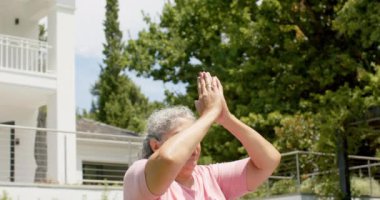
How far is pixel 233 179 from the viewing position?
11.3 feet

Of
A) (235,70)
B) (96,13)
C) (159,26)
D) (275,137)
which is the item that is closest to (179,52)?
(159,26)

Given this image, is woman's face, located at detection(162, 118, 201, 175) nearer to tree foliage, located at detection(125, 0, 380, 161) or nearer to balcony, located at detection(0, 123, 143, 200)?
balcony, located at detection(0, 123, 143, 200)

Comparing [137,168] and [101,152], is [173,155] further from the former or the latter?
[101,152]

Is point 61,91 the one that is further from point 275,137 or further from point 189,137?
point 189,137

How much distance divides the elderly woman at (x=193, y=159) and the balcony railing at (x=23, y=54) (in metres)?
16.5

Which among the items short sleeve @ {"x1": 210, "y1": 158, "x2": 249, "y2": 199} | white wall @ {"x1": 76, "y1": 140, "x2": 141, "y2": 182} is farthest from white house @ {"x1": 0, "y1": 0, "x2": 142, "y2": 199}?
short sleeve @ {"x1": 210, "y1": 158, "x2": 249, "y2": 199}

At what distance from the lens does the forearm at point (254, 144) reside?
3246 millimetres

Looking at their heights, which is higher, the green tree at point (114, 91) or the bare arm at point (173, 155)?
the green tree at point (114, 91)

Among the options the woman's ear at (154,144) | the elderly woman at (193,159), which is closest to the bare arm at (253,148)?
the elderly woman at (193,159)

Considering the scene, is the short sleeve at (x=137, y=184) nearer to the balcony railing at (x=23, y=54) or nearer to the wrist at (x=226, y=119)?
the wrist at (x=226, y=119)

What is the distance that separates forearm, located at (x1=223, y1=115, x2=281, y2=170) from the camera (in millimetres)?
3246

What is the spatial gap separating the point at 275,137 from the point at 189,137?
1872 cm

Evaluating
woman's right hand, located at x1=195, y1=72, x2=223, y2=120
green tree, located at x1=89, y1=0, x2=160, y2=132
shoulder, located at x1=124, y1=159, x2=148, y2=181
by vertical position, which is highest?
green tree, located at x1=89, y1=0, x2=160, y2=132

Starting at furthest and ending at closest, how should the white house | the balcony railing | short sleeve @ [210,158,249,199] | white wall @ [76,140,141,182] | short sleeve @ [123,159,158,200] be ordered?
white wall @ [76,140,141,182], the balcony railing, the white house, short sleeve @ [210,158,249,199], short sleeve @ [123,159,158,200]
